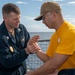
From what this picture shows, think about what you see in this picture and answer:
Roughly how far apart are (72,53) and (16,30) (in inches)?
50.9

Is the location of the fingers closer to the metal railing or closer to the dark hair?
the dark hair

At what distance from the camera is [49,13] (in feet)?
12.1

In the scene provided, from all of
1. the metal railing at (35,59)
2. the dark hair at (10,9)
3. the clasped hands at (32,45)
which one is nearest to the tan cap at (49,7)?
the clasped hands at (32,45)

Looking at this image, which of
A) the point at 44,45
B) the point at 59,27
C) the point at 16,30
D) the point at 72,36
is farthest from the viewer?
the point at 44,45

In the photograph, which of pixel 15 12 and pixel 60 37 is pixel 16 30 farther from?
pixel 60 37

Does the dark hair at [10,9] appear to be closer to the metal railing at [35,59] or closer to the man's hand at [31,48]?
the man's hand at [31,48]

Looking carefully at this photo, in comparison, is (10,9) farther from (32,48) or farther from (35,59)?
(35,59)

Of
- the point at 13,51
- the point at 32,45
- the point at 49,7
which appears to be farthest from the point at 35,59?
the point at 49,7

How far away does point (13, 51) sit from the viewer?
432 centimetres

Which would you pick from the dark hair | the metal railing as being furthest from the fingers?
the metal railing

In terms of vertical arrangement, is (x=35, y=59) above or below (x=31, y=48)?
below

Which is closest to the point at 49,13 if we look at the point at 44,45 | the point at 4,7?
the point at 4,7

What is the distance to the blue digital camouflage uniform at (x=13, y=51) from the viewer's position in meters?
4.17

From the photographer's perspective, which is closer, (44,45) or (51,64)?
(51,64)
